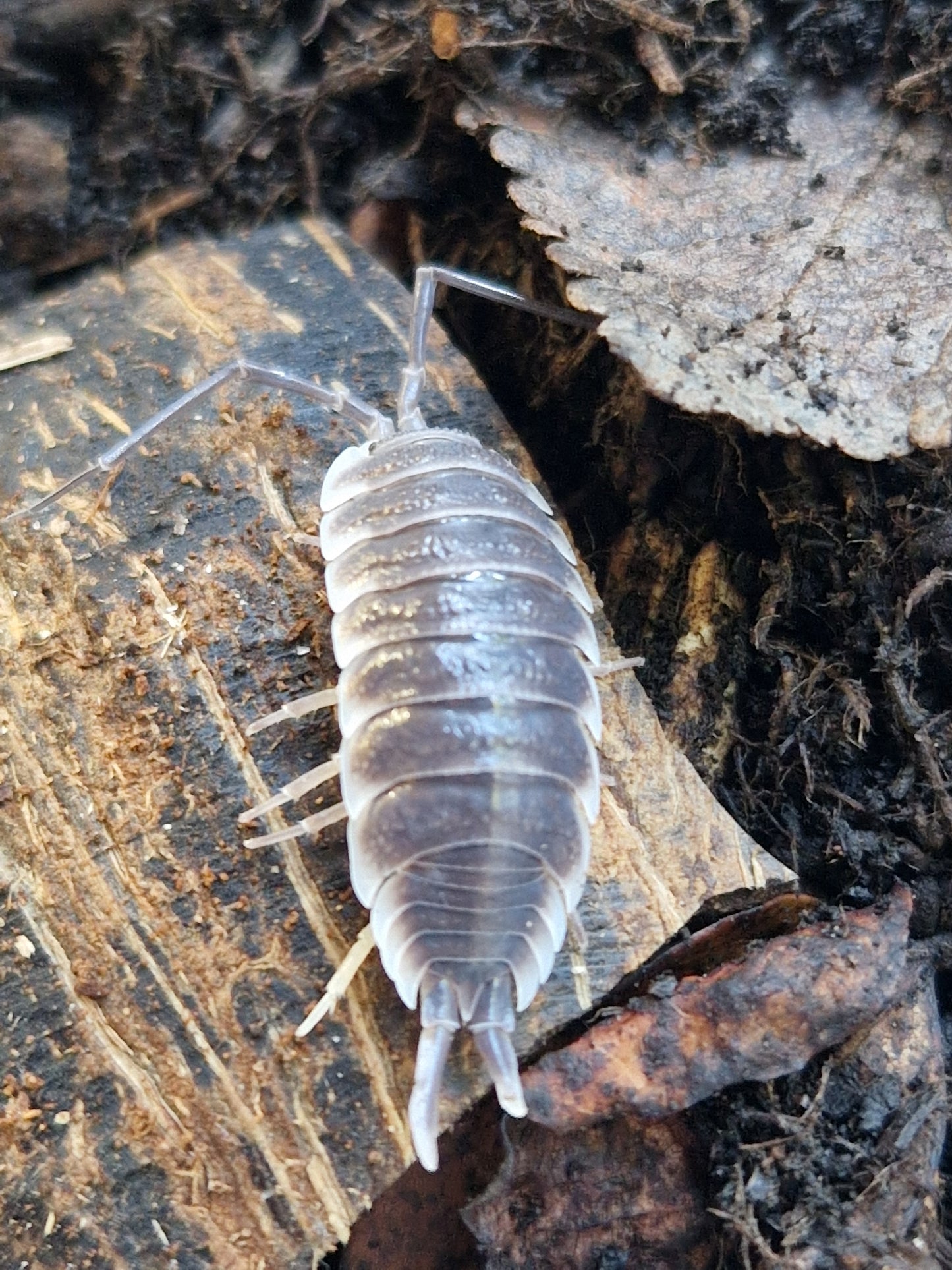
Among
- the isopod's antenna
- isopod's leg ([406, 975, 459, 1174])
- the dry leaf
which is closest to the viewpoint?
isopod's leg ([406, 975, 459, 1174])

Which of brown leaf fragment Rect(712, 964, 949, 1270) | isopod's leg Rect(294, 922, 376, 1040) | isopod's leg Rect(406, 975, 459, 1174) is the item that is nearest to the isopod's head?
isopod's leg Rect(406, 975, 459, 1174)

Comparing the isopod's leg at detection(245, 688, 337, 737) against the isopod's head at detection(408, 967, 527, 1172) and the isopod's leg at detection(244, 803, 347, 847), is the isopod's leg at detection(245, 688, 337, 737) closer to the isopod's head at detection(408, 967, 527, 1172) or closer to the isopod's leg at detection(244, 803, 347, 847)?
the isopod's leg at detection(244, 803, 347, 847)

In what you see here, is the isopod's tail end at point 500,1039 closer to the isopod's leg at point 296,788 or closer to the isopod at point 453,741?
the isopod at point 453,741

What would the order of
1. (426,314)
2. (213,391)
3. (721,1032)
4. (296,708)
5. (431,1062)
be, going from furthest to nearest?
(426,314)
(213,391)
(296,708)
(721,1032)
(431,1062)

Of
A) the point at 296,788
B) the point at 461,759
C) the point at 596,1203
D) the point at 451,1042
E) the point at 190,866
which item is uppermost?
the point at 461,759

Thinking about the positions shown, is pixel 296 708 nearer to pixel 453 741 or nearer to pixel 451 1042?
pixel 453 741

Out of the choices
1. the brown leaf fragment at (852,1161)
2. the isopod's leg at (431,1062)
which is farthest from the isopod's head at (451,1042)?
the brown leaf fragment at (852,1161)

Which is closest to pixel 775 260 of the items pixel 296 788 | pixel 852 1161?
pixel 296 788
